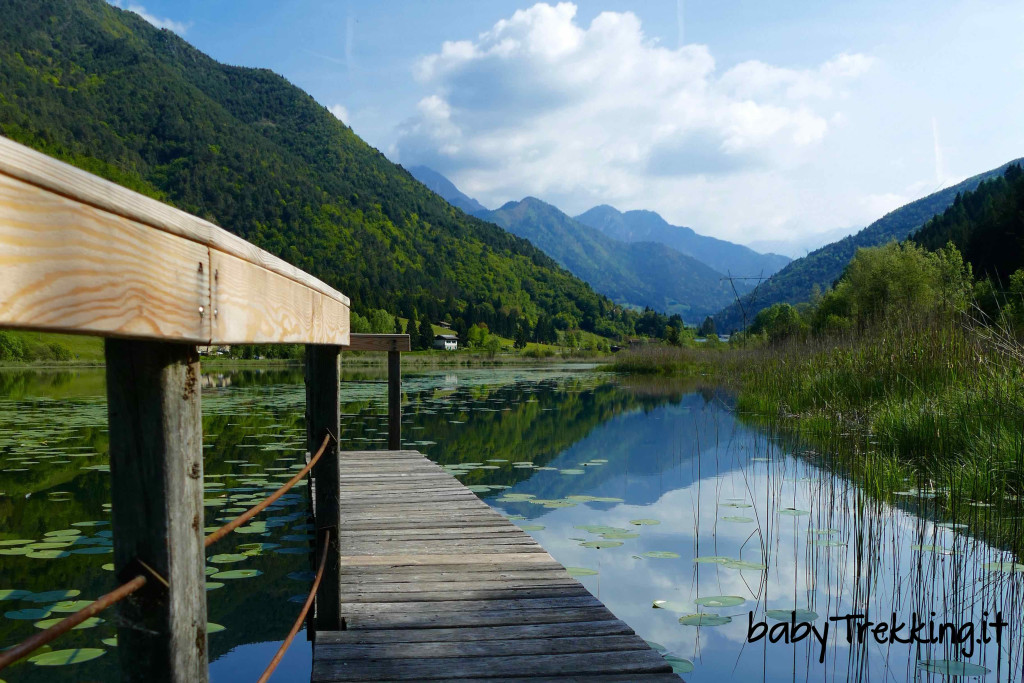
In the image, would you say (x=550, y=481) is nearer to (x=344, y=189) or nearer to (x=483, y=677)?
(x=483, y=677)

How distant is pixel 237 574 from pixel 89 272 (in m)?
3.69

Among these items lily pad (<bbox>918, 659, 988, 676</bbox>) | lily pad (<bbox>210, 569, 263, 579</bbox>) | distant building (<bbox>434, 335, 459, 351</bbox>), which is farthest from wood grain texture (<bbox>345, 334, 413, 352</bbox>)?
distant building (<bbox>434, 335, 459, 351</bbox>)

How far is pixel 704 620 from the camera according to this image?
3.37 meters

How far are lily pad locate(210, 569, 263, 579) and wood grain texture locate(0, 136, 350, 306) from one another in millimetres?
3373

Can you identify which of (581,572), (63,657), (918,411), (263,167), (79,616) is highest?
(263,167)

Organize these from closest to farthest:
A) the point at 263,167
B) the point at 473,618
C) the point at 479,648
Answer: the point at 479,648 → the point at 473,618 → the point at 263,167

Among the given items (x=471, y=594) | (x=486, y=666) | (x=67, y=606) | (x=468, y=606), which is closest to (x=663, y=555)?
(x=471, y=594)

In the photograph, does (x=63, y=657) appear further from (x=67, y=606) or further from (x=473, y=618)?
(x=473, y=618)

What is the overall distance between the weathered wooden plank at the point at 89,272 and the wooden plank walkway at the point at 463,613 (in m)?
1.67

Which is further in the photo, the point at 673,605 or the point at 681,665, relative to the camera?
the point at 673,605

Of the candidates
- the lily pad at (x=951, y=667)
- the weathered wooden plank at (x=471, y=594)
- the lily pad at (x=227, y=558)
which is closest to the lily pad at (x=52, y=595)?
the lily pad at (x=227, y=558)

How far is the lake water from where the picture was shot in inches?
122

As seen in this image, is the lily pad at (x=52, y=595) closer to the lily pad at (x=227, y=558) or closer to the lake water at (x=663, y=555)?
the lake water at (x=663, y=555)

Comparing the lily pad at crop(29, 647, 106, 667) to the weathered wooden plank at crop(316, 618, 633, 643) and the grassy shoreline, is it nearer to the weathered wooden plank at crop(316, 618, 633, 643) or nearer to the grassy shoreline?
the weathered wooden plank at crop(316, 618, 633, 643)
